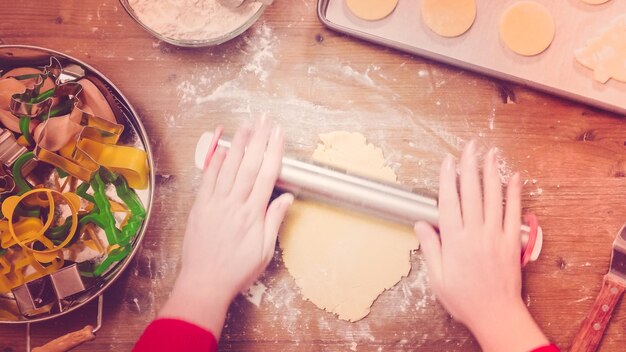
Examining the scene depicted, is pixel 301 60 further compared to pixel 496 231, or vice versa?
pixel 301 60

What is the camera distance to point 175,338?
2.49ft

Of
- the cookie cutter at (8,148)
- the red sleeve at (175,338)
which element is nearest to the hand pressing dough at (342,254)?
the red sleeve at (175,338)

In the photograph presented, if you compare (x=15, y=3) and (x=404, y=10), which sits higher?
(x=404, y=10)

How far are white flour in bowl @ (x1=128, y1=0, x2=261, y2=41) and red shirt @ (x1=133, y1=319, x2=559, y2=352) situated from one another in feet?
1.52

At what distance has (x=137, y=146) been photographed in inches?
34.7

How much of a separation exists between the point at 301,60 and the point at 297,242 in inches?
12.5

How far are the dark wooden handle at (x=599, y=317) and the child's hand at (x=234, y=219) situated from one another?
0.53m

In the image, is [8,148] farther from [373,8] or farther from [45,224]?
[373,8]

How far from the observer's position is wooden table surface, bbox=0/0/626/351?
88 centimetres

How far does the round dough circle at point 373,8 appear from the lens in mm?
901

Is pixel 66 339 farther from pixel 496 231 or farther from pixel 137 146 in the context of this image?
pixel 496 231

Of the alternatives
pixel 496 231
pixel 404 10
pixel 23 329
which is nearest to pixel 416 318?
pixel 496 231

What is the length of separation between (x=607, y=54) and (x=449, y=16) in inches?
10.6

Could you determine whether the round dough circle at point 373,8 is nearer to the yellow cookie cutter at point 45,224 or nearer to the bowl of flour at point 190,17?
the bowl of flour at point 190,17
